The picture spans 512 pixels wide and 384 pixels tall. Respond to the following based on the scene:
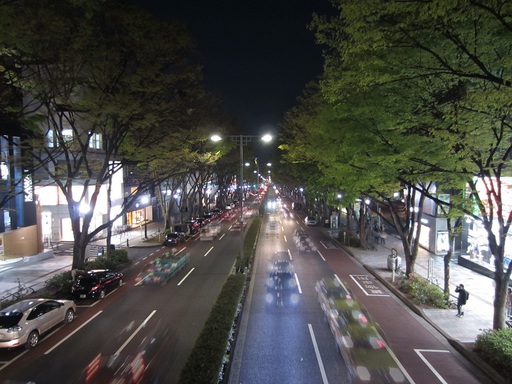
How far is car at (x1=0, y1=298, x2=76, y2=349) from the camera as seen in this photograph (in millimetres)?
12453

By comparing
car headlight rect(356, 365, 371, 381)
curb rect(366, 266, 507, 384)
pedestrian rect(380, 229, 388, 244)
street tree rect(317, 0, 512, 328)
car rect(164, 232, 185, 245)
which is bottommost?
curb rect(366, 266, 507, 384)

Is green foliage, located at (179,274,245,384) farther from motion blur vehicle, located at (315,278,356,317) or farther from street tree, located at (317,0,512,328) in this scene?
street tree, located at (317,0,512,328)

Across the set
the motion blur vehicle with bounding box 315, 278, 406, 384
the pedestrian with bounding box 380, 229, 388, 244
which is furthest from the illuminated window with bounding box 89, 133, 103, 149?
the motion blur vehicle with bounding box 315, 278, 406, 384

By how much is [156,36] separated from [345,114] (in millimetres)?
9315

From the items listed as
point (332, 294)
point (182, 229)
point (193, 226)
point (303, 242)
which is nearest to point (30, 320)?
point (332, 294)

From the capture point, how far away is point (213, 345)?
35.2 feet

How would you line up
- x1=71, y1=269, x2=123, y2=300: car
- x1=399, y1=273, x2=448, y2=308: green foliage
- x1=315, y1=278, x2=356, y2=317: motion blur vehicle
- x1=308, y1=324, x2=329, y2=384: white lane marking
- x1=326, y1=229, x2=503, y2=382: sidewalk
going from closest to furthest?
x1=308, y1=324, x2=329, y2=384: white lane marking, x1=326, y1=229, x2=503, y2=382: sidewalk, x1=315, y1=278, x2=356, y2=317: motion blur vehicle, x1=399, y1=273, x2=448, y2=308: green foliage, x1=71, y1=269, x2=123, y2=300: car

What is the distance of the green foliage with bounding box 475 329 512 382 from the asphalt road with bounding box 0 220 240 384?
968 centimetres

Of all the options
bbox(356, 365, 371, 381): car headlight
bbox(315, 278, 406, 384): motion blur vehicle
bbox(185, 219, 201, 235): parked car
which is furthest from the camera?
bbox(185, 219, 201, 235): parked car

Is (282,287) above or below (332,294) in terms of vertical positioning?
below

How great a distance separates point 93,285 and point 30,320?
17.9ft

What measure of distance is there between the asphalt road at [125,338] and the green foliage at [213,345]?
118 cm

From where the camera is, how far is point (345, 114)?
15.6 meters

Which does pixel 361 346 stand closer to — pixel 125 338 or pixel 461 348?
pixel 461 348
